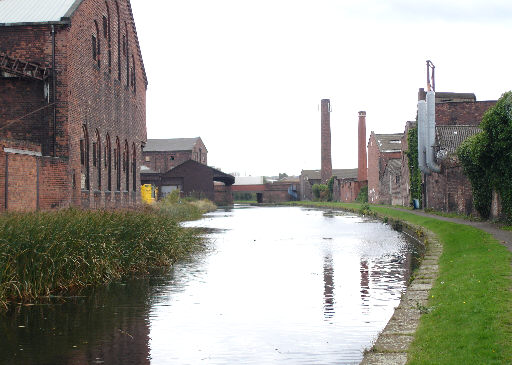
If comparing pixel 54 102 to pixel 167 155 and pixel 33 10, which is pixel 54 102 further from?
pixel 167 155

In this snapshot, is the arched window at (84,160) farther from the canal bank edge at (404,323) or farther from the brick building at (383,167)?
the brick building at (383,167)

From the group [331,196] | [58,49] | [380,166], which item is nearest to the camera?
[58,49]

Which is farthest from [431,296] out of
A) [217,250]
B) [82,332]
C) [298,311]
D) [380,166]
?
[380,166]

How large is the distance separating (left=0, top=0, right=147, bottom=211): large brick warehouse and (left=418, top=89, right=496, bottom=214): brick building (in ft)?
53.5

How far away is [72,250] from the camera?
1142 cm

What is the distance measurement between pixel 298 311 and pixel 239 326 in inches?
51.3

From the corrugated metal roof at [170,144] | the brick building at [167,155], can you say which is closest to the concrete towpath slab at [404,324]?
the brick building at [167,155]

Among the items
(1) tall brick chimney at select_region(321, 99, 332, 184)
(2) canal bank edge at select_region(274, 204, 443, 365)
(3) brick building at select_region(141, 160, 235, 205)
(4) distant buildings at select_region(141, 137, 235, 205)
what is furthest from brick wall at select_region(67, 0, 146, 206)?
(1) tall brick chimney at select_region(321, 99, 332, 184)

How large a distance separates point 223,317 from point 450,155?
2465 centimetres

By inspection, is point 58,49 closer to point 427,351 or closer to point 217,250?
point 217,250

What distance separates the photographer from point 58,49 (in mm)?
22109

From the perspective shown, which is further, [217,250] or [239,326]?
[217,250]

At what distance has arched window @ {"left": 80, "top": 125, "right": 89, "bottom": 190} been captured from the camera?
24703 mm

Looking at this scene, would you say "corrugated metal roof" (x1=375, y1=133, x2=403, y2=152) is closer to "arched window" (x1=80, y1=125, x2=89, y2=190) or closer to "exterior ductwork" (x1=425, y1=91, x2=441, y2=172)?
"exterior ductwork" (x1=425, y1=91, x2=441, y2=172)
